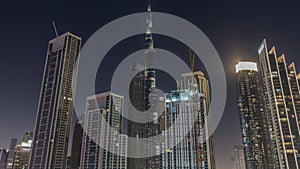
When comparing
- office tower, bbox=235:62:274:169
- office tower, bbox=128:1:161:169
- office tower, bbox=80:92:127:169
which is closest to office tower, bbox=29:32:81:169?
office tower, bbox=80:92:127:169

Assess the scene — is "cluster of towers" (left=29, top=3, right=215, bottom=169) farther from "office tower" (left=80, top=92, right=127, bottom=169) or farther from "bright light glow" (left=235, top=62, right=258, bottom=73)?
"bright light glow" (left=235, top=62, right=258, bottom=73)

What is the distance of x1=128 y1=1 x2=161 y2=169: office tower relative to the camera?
10160 cm

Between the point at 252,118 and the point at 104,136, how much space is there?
209ft

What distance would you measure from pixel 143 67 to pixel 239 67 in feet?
153

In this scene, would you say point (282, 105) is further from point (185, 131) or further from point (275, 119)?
point (185, 131)

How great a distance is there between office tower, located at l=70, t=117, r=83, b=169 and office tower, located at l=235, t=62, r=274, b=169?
6795 centimetres

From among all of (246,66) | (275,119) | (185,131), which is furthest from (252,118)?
(185,131)

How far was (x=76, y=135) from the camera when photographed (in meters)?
104

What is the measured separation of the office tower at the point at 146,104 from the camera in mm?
101600

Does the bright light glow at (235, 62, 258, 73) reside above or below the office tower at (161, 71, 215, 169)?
above

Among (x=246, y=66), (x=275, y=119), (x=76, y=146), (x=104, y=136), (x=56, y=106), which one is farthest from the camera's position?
(x=246, y=66)

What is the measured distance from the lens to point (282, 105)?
68312 millimetres

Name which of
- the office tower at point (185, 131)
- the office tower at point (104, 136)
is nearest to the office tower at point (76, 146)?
the office tower at point (104, 136)

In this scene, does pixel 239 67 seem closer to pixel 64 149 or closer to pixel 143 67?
pixel 143 67
